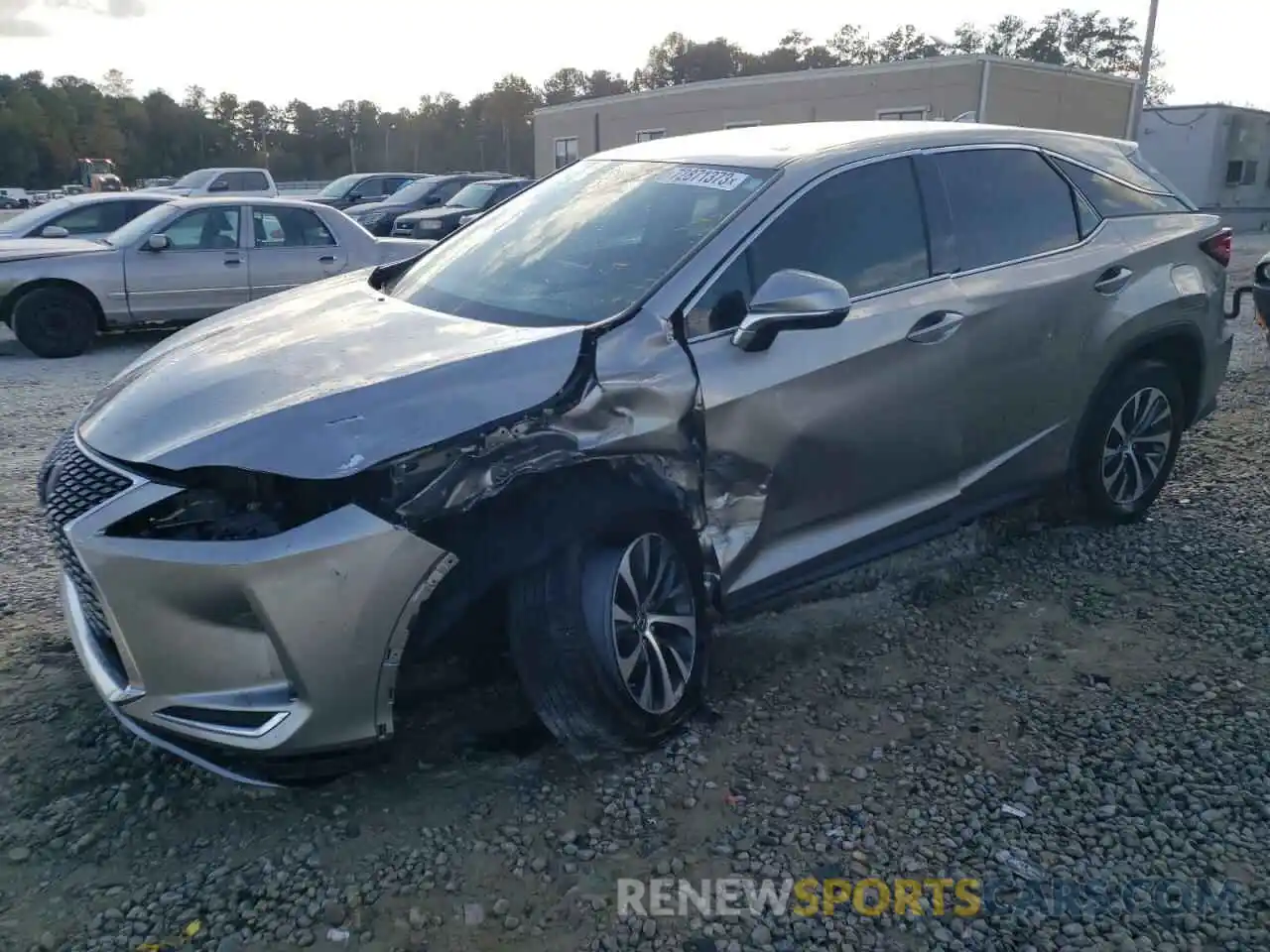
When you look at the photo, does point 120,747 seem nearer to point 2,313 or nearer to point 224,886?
point 224,886

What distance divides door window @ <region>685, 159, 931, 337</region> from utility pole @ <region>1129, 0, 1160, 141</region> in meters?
23.1

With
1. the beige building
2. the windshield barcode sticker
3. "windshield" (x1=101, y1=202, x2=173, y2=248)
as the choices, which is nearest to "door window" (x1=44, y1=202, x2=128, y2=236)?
"windshield" (x1=101, y1=202, x2=173, y2=248)

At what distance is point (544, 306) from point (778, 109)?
86.2 ft

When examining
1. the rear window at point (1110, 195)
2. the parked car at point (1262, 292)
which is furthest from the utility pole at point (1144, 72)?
the rear window at point (1110, 195)

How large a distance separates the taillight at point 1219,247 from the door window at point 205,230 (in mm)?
8726

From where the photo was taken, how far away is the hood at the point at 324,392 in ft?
8.68

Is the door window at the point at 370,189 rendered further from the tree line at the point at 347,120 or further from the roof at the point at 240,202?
the tree line at the point at 347,120

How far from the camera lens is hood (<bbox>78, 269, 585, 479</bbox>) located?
265 cm

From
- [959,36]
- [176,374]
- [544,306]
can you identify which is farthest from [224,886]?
[959,36]

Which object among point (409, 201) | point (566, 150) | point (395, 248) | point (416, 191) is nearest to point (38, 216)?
point (395, 248)

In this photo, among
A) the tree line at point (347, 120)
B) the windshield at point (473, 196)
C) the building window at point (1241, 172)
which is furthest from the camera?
the tree line at point (347, 120)

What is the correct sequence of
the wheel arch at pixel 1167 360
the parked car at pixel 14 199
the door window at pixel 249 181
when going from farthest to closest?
1. the parked car at pixel 14 199
2. the door window at pixel 249 181
3. the wheel arch at pixel 1167 360

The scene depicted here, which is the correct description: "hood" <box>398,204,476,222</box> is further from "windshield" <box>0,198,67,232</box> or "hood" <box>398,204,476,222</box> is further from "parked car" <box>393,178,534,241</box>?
"windshield" <box>0,198,67,232</box>

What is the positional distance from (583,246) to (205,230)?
793 cm
